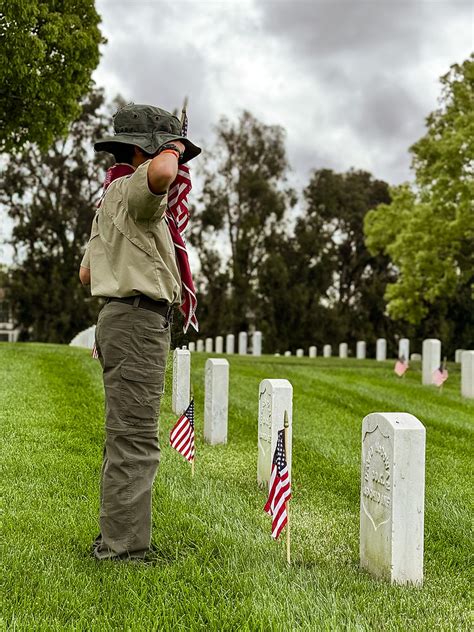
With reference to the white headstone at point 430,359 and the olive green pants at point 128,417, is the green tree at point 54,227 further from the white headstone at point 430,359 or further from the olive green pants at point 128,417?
the olive green pants at point 128,417

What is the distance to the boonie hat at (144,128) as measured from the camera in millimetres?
4066

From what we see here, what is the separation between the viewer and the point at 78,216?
40.7 m

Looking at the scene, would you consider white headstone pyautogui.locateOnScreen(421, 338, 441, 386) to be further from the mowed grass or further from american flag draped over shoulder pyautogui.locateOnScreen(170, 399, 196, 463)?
american flag draped over shoulder pyautogui.locateOnScreen(170, 399, 196, 463)

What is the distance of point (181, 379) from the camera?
29.9 ft

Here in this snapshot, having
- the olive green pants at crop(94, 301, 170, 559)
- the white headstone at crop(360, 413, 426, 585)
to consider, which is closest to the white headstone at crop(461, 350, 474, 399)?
the white headstone at crop(360, 413, 426, 585)

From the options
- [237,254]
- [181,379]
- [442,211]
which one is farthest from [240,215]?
[181,379]

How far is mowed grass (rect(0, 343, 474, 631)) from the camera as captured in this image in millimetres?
3506

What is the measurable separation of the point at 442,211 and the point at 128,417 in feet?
65.2

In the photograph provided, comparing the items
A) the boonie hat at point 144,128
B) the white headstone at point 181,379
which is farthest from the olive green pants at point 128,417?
the white headstone at point 181,379

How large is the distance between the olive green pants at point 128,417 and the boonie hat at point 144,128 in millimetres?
872

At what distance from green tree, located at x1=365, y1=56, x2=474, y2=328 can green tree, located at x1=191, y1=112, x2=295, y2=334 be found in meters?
15.8

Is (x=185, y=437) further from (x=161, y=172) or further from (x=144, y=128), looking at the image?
(x=161, y=172)

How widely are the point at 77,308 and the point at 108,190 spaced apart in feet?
118

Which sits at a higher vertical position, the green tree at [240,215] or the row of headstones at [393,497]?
the green tree at [240,215]
